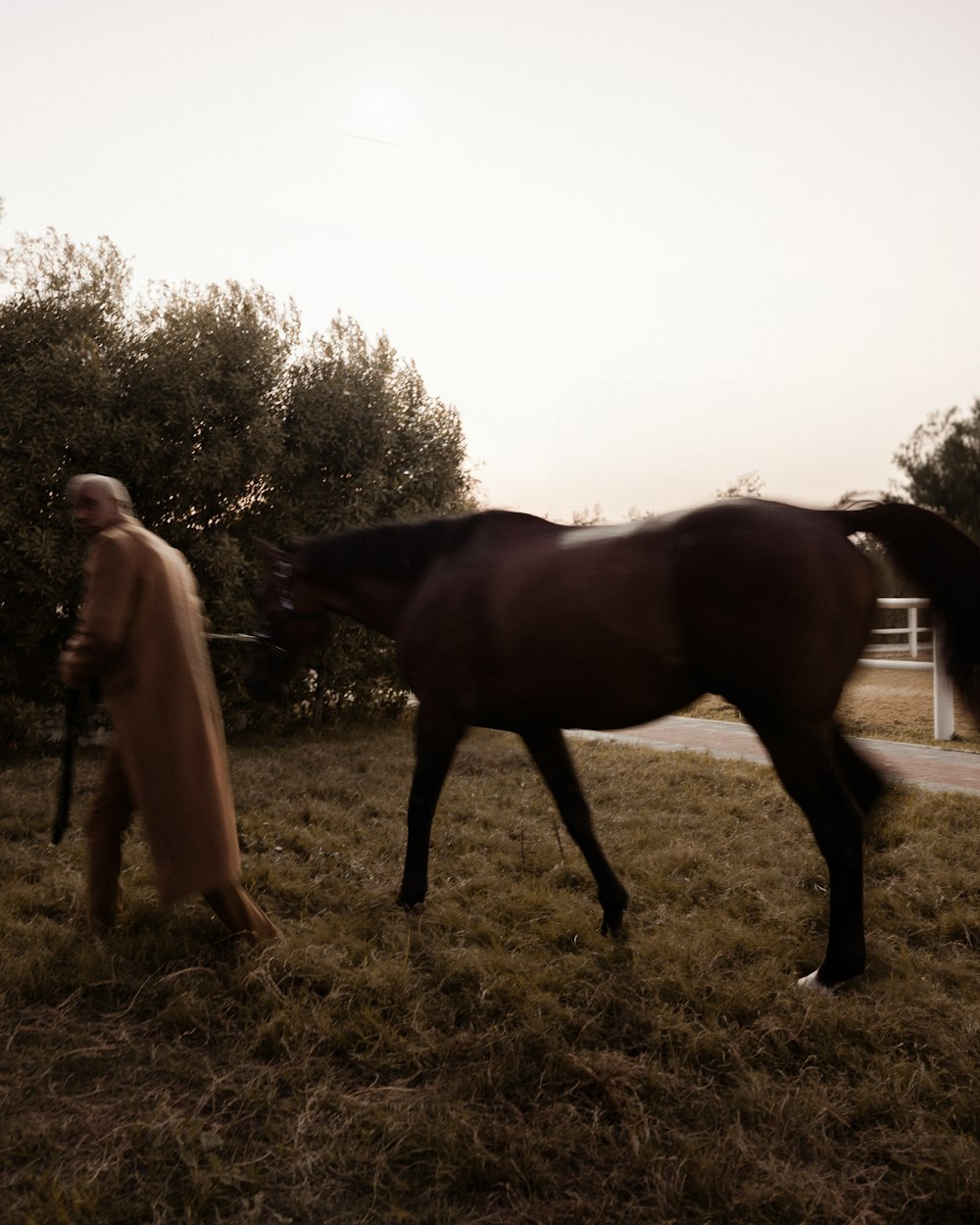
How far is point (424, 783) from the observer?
12.9 feet


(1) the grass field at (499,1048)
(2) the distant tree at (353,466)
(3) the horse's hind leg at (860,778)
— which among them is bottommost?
(1) the grass field at (499,1048)

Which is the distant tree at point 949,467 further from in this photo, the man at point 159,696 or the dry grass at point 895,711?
the man at point 159,696

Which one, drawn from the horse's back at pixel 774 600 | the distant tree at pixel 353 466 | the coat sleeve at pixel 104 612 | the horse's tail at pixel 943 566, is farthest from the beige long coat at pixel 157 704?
the distant tree at pixel 353 466

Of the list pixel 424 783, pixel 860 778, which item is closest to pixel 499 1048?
pixel 424 783

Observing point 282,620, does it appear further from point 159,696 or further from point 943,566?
point 943,566

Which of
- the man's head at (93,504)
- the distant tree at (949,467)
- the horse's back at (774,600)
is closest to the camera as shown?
the horse's back at (774,600)

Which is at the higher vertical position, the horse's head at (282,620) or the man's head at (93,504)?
the man's head at (93,504)

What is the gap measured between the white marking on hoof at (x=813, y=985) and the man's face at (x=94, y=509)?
132 inches

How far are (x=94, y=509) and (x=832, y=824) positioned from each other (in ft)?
10.6

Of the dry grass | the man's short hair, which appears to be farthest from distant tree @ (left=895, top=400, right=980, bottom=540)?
the man's short hair

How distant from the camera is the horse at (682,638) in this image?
307cm

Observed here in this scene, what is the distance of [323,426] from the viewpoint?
949 centimetres

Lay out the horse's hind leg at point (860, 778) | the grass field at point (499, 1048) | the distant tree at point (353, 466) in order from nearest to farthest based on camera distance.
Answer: the grass field at point (499, 1048)
the horse's hind leg at point (860, 778)
the distant tree at point (353, 466)

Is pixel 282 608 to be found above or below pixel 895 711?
above
